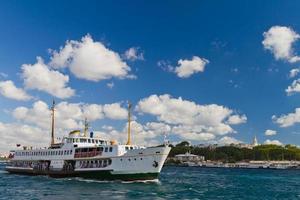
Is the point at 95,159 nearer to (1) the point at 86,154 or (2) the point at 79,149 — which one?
(1) the point at 86,154

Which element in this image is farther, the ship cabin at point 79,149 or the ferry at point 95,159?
the ship cabin at point 79,149

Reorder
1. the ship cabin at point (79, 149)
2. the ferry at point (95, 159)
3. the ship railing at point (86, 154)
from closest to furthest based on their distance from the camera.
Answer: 1. the ferry at point (95, 159)
2. the ship cabin at point (79, 149)
3. the ship railing at point (86, 154)

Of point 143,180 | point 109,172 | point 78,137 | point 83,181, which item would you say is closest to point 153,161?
point 143,180

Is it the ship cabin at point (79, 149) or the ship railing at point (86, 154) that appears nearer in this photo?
the ship cabin at point (79, 149)

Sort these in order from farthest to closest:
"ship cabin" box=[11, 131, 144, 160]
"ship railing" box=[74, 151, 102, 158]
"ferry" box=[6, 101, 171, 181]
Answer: "ship railing" box=[74, 151, 102, 158], "ship cabin" box=[11, 131, 144, 160], "ferry" box=[6, 101, 171, 181]

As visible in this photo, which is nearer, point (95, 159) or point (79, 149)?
point (95, 159)

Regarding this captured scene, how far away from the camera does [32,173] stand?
3679 inches

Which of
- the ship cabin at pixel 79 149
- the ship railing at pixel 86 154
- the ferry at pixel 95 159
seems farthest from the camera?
the ship railing at pixel 86 154

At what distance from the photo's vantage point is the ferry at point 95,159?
229ft

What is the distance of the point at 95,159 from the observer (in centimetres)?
7575

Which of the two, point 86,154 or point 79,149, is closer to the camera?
point 86,154

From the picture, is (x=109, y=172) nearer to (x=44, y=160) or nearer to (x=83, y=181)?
(x=83, y=181)

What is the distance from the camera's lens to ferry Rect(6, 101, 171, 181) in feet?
229

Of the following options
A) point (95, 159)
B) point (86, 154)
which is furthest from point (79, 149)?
point (95, 159)
